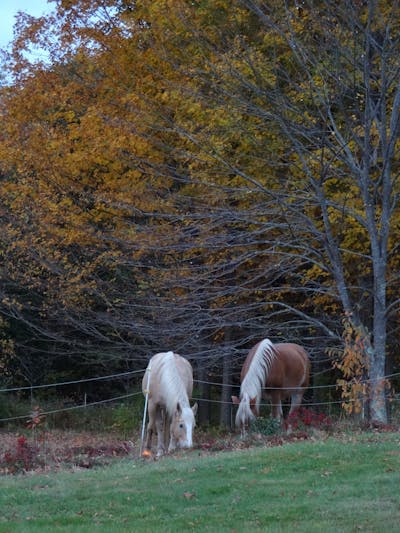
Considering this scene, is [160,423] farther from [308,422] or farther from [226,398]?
[226,398]

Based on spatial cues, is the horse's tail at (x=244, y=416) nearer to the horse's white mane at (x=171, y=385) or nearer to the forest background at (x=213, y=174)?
the horse's white mane at (x=171, y=385)

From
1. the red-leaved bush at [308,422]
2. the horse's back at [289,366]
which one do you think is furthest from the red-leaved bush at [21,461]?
the horse's back at [289,366]

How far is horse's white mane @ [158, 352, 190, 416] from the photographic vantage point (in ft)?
50.4

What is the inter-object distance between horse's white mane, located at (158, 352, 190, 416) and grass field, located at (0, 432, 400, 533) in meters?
3.25

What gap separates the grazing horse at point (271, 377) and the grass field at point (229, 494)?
187 inches

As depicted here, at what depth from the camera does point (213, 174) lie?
17953 mm

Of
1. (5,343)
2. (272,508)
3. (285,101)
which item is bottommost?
(272,508)

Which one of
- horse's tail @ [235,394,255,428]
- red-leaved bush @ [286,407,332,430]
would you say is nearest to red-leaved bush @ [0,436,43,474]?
red-leaved bush @ [286,407,332,430]

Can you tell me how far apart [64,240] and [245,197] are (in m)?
4.32

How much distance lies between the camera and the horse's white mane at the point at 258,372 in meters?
17.1

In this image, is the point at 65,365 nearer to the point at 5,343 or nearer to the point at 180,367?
the point at 5,343

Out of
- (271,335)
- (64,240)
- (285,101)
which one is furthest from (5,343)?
(285,101)

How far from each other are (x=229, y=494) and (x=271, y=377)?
8.58 metres

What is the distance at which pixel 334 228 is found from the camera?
18031 mm
